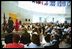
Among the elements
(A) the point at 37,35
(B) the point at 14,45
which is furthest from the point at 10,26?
(A) the point at 37,35

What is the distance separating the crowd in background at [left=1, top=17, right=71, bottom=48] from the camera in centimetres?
296

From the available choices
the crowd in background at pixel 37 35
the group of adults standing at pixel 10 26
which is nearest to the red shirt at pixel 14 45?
the crowd in background at pixel 37 35

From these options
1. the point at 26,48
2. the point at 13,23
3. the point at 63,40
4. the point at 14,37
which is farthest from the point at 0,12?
the point at 63,40

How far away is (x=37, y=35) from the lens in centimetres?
299

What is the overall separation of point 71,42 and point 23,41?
2.70 ft

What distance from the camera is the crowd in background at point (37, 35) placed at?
296 cm

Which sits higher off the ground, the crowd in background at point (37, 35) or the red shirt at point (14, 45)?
the crowd in background at point (37, 35)

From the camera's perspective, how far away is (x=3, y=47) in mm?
2973

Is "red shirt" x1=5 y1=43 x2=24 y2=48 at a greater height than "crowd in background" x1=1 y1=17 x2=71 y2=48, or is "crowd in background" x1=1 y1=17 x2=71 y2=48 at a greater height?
"crowd in background" x1=1 y1=17 x2=71 y2=48

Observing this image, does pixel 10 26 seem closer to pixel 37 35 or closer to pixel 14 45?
pixel 14 45

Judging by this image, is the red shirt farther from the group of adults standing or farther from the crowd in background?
the group of adults standing

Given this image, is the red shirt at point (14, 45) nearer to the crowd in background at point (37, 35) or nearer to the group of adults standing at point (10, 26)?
the crowd in background at point (37, 35)

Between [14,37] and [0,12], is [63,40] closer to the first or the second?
[14,37]

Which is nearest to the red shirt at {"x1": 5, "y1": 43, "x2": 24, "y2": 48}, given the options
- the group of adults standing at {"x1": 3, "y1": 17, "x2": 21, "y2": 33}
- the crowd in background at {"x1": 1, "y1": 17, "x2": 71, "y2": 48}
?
the crowd in background at {"x1": 1, "y1": 17, "x2": 71, "y2": 48}
